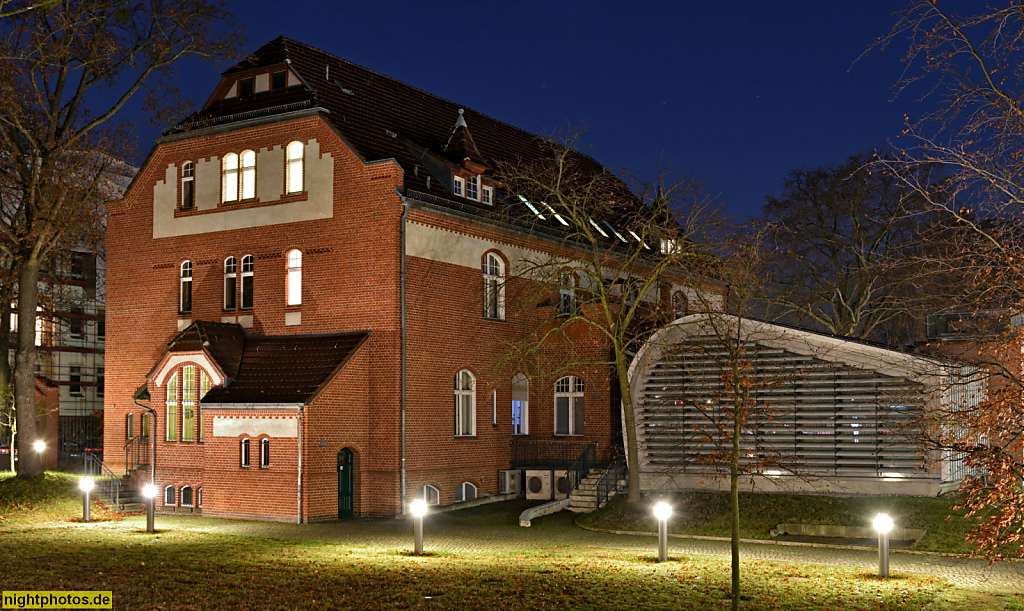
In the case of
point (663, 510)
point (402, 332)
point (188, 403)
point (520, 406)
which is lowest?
point (663, 510)

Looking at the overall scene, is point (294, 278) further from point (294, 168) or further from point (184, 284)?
point (184, 284)

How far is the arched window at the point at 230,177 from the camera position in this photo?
30.2m

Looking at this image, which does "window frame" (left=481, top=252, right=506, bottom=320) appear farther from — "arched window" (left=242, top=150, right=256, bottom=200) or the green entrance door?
"arched window" (left=242, top=150, right=256, bottom=200)

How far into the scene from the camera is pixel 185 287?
31.4m

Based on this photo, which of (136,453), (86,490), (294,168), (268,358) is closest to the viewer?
(86,490)

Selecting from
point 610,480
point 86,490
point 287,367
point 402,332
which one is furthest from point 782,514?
point 86,490

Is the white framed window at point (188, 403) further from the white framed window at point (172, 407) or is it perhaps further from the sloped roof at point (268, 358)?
the sloped roof at point (268, 358)

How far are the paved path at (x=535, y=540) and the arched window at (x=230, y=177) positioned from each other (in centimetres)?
952

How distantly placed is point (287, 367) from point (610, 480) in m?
9.74

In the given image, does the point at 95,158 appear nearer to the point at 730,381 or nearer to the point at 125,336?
the point at 125,336

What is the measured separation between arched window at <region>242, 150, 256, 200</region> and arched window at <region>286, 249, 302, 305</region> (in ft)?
7.38

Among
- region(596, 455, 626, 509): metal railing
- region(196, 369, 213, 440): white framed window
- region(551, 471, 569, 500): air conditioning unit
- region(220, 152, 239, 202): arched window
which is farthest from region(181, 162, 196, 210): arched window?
region(596, 455, 626, 509): metal railing

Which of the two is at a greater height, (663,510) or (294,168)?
(294,168)

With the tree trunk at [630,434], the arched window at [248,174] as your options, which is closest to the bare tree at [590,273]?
the tree trunk at [630,434]
